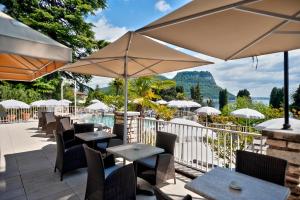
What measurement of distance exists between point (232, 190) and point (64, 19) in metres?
19.9

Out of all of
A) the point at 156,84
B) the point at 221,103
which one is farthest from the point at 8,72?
the point at 221,103

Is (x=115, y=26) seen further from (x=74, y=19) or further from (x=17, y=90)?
(x=17, y=90)

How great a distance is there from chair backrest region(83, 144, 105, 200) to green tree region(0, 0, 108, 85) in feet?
A: 53.8

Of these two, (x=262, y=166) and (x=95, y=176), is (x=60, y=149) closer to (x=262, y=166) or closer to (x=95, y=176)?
(x=95, y=176)

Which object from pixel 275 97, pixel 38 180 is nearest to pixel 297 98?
pixel 275 97

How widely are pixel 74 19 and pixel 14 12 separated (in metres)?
4.41

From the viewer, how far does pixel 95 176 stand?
9.04 feet

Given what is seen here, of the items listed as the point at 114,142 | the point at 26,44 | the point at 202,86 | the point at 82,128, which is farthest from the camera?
the point at 202,86

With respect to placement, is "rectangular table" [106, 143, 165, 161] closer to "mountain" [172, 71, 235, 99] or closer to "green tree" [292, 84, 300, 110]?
"green tree" [292, 84, 300, 110]

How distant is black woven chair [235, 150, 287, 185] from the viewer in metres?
2.37

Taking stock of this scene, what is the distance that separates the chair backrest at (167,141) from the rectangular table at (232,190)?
151cm

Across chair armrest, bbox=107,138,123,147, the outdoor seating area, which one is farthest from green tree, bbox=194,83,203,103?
chair armrest, bbox=107,138,123,147

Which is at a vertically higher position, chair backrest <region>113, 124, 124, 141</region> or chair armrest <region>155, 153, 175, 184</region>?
chair backrest <region>113, 124, 124, 141</region>

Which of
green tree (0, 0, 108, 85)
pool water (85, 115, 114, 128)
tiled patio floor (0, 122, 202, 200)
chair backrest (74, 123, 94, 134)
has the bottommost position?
tiled patio floor (0, 122, 202, 200)
